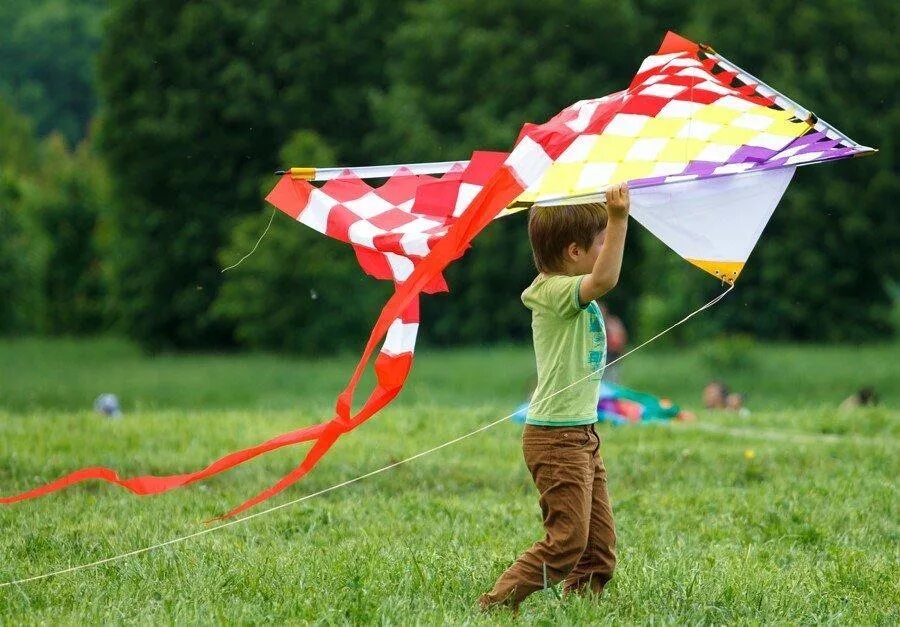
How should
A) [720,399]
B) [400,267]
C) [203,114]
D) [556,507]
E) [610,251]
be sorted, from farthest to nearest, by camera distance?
[203,114], [720,399], [400,267], [556,507], [610,251]

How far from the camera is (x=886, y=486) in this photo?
7.74 m

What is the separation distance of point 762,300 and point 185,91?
16.5 meters

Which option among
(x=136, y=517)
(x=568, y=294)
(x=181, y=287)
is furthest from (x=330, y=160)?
(x=568, y=294)

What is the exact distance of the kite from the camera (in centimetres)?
475

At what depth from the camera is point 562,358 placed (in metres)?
4.71

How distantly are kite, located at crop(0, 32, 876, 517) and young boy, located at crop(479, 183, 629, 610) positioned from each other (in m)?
0.15

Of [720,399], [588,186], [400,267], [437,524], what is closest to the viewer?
[588,186]

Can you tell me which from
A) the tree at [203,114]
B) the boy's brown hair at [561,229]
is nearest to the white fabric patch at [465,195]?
the boy's brown hair at [561,229]

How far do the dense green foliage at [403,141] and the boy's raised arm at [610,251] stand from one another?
23.2m

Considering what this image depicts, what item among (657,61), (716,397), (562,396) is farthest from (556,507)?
(716,397)

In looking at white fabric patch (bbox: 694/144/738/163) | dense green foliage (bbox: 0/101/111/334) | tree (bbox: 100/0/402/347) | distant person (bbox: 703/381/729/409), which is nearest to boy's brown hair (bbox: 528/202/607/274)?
white fabric patch (bbox: 694/144/738/163)

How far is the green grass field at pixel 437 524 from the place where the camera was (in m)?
4.92

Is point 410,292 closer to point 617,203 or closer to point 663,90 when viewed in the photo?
point 617,203

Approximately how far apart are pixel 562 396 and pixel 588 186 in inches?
33.8
